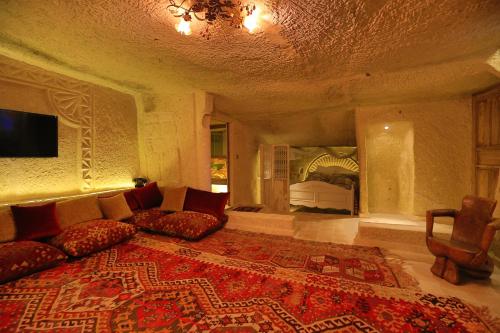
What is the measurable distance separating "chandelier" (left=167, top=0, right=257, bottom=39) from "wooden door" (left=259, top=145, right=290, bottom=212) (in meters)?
4.74

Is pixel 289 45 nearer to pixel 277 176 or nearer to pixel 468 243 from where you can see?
pixel 468 243

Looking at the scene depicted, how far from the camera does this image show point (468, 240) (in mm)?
2416

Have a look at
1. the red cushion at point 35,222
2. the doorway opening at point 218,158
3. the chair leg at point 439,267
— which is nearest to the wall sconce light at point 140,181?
the red cushion at point 35,222

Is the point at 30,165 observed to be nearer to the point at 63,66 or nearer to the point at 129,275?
the point at 63,66

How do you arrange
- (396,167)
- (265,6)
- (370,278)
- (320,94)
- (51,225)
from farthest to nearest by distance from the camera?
(396,167) → (320,94) → (51,225) → (370,278) → (265,6)

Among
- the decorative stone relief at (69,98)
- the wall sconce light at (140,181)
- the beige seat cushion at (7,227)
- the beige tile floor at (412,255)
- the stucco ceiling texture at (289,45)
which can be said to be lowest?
the beige tile floor at (412,255)

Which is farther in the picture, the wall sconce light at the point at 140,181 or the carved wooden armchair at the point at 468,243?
the wall sconce light at the point at 140,181

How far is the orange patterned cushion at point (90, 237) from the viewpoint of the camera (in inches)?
97.2

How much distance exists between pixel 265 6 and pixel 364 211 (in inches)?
170

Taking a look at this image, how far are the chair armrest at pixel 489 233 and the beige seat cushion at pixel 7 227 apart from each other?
4.71 m

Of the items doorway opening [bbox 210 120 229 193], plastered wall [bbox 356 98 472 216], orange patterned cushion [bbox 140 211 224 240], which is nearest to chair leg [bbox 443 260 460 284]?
plastered wall [bbox 356 98 472 216]

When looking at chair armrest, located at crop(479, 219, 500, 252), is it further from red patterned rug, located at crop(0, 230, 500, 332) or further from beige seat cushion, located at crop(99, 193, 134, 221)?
beige seat cushion, located at crop(99, 193, 134, 221)

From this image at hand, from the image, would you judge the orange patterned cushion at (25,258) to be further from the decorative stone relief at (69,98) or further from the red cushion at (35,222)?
the decorative stone relief at (69,98)

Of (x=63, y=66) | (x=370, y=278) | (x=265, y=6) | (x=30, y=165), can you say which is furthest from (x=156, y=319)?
(x=63, y=66)
